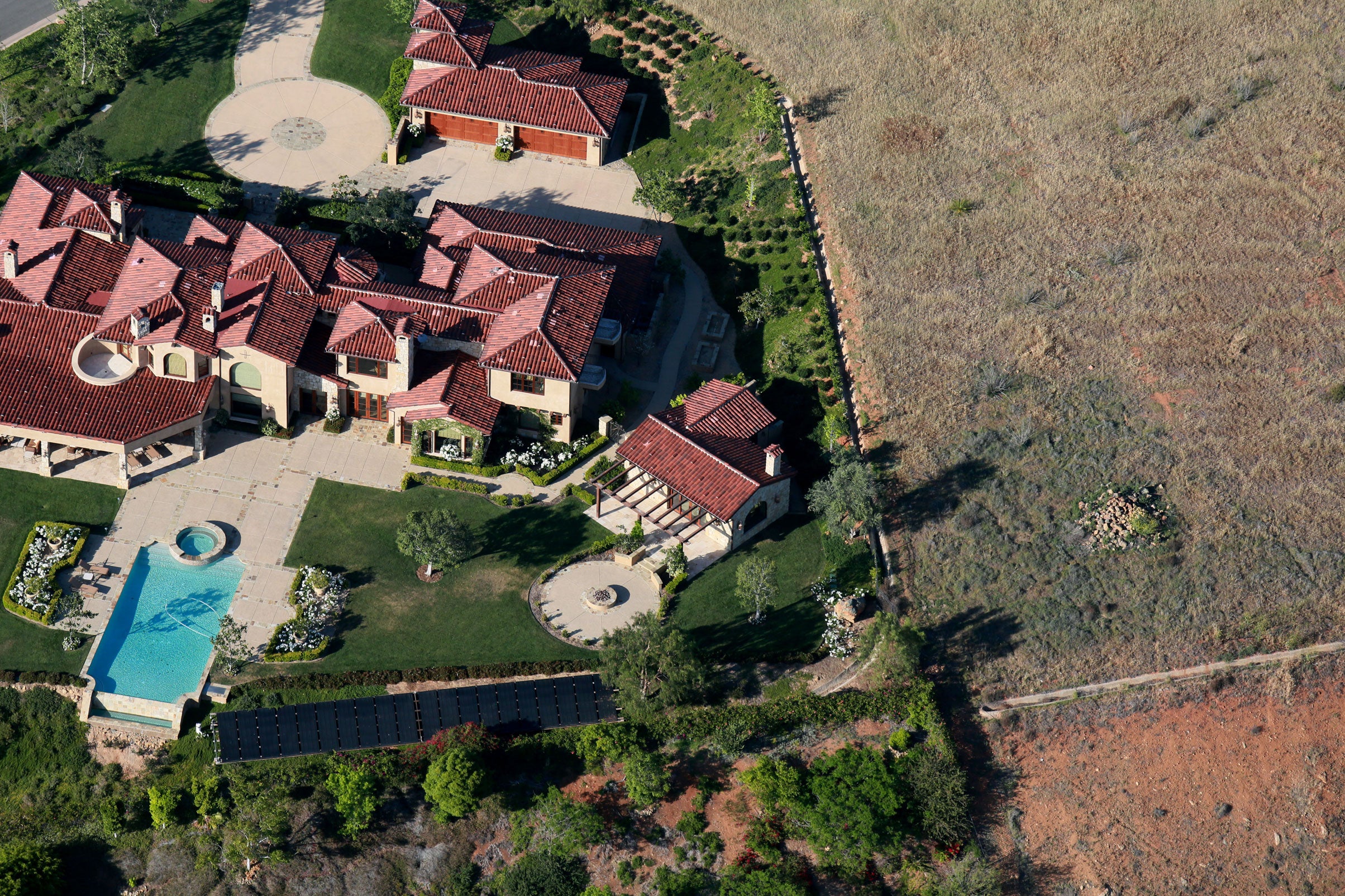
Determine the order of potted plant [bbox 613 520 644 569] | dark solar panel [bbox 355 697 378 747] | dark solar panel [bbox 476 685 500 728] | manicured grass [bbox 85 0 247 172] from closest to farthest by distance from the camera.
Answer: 1. dark solar panel [bbox 355 697 378 747]
2. dark solar panel [bbox 476 685 500 728]
3. potted plant [bbox 613 520 644 569]
4. manicured grass [bbox 85 0 247 172]

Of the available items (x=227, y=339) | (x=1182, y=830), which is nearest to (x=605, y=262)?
(x=227, y=339)

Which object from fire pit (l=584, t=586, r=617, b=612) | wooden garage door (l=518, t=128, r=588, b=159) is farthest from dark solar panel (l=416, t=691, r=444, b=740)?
wooden garage door (l=518, t=128, r=588, b=159)

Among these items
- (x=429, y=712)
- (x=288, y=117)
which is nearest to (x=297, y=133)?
(x=288, y=117)

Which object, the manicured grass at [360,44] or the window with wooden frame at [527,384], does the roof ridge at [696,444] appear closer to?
the window with wooden frame at [527,384]

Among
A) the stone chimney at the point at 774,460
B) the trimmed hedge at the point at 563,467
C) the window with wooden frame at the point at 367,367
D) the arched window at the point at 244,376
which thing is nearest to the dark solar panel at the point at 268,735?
the trimmed hedge at the point at 563,467

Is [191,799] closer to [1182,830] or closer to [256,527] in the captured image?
[256,527]

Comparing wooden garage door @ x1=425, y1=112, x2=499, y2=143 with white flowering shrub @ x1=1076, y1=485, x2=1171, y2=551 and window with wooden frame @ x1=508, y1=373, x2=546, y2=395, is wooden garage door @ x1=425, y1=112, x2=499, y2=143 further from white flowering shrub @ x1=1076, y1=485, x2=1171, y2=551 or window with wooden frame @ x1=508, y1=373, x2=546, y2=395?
white flowering shrub @ x1=1076, y1=485, x2=1171, y2=551
